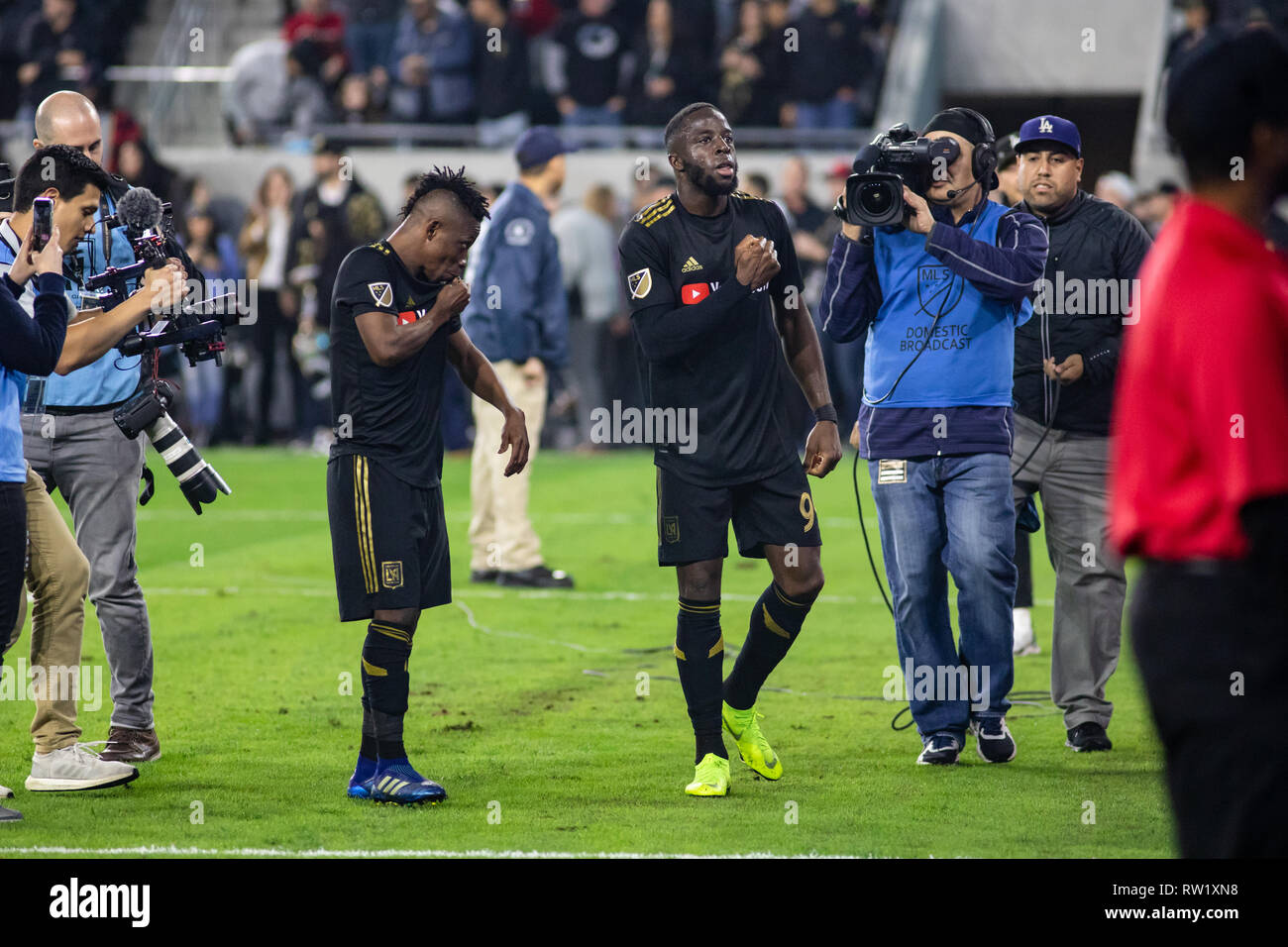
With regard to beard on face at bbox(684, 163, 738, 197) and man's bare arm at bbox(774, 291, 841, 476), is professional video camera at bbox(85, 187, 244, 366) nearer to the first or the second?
beard on face at bbox(684, 163, 738, 197)

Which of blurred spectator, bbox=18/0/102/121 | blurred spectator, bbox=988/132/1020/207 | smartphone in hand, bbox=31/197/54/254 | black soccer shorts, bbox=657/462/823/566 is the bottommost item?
black soccer shorts, bbox=657/462/823/566

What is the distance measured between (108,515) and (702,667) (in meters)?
2.34

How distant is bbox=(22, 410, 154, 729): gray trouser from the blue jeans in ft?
9.45

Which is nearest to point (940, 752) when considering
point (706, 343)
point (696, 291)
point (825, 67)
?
point (706, 343)

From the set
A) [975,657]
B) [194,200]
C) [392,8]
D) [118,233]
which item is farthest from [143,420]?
[392,8]

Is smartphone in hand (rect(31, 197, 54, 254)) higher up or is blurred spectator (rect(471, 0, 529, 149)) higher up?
blurred spectator (rect(471, 0, 529, 149))

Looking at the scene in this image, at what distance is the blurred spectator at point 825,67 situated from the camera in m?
20.7

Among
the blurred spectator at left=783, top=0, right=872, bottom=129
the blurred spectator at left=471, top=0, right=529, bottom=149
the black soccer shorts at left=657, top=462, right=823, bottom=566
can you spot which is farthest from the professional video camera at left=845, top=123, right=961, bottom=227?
the blurred spectator at left=471, top=0, right=529, bottom=149

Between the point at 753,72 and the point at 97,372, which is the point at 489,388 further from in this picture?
the point at 753,72

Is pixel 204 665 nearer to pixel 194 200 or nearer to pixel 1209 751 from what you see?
pixel 1209 751

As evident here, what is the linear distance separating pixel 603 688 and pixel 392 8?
18580 millimetres

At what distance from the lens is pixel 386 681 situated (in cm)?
593

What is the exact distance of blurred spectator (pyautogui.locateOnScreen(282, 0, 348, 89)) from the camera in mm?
22281

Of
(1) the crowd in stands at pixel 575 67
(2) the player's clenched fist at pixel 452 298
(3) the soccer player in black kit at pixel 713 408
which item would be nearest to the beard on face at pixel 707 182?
(3) the soccer player in black kit at pixel 713 408
